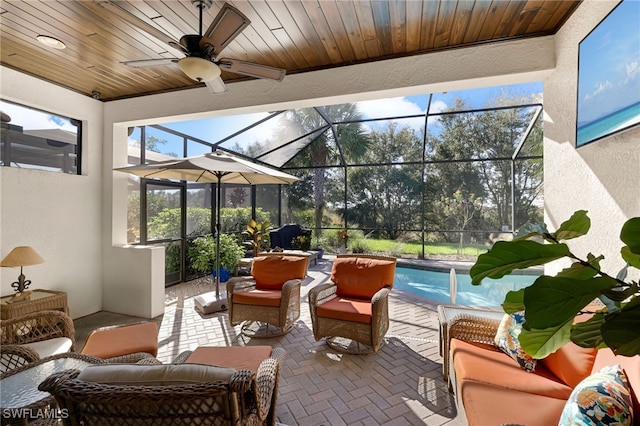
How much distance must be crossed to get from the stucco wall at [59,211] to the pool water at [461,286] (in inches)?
215

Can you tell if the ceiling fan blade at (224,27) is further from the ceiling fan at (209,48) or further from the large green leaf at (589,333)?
the large green leaf at (589,333)

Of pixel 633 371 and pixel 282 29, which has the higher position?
pixel 282 29

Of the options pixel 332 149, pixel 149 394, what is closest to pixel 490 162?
pixel 332 149

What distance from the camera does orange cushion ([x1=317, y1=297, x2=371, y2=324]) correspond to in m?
2.78

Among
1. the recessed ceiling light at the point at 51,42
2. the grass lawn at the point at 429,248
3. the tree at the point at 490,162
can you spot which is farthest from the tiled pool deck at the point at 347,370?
the tree at the point at 490,162

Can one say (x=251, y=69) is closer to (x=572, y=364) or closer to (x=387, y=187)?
(x=572, y=364)

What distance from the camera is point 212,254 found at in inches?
220

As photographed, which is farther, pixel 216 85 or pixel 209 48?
pixel 216 85

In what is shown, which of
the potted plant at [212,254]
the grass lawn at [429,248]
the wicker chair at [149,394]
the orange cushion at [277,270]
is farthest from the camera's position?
the grass lawn at [429,248]

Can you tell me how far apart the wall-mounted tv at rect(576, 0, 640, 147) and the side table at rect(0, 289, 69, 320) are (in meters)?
5.06

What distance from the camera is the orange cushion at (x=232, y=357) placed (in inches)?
74.3

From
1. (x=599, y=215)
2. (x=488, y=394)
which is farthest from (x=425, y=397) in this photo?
Answer: (x=599, y=215)

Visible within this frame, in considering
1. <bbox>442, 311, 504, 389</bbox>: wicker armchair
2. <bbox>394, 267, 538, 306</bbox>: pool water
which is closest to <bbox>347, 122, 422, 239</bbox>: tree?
<bbox>394, 267, 538, 306</bbox>: pool water

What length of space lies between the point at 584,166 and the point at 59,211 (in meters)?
5.59
